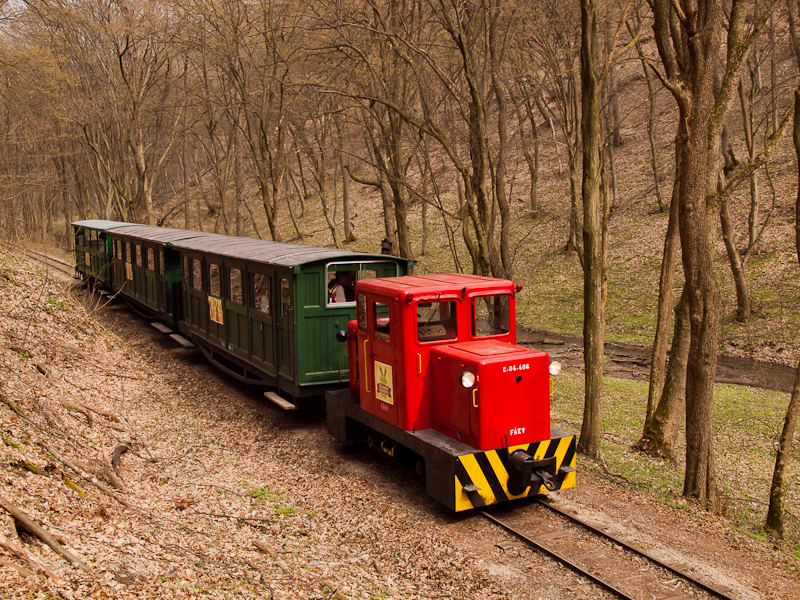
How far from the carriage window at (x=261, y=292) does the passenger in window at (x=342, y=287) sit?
1.25 metres

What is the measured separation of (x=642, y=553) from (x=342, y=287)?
6.20 meters

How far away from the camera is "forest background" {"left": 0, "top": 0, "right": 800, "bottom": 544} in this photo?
8602mm

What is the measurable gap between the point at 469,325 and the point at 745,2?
5.56 metres

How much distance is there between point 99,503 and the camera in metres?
6.21

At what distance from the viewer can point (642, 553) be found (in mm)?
6285

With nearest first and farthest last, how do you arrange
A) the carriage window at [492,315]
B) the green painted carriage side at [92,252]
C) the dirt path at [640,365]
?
the carriage window at [492,315] → the dirt path at [640,365] → the green painted carriage side at [92,252]

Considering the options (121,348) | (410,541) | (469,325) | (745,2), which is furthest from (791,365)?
(121,348)

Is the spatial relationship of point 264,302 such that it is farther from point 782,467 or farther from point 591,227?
point 782,467

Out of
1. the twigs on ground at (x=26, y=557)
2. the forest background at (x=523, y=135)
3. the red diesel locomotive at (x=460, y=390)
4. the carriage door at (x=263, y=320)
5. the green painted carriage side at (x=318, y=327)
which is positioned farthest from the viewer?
the carriage door at (x=263, y=320)

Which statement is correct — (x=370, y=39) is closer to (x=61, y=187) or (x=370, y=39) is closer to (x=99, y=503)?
(x=99, y=503)

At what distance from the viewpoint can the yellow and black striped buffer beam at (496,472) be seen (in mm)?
7027

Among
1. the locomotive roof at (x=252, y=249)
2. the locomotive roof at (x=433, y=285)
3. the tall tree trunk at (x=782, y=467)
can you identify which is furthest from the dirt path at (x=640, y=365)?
the locomotive roof at (x=433, y=285)

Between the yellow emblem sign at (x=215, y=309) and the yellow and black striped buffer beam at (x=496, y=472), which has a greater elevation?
the yellow emblem sign at (x=215, y=309)

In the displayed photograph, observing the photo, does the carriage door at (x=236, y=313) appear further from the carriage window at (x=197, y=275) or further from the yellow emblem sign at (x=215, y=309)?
the carriage window at (x=197, y=275)
